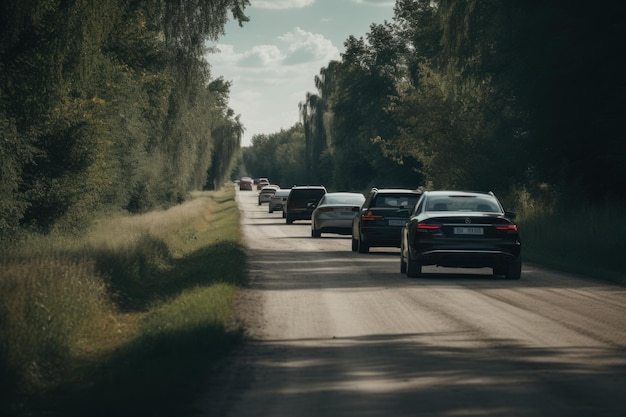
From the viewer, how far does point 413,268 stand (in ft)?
71.4

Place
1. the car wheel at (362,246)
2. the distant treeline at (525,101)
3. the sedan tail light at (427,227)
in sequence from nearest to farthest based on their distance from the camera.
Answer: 1. the sedan tail light at (427,227)
2. the car wheel at (362,246)
3. the distant treeline at (525,101)

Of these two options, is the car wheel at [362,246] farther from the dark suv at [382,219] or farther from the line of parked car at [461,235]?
the line of parked car at [461,235]

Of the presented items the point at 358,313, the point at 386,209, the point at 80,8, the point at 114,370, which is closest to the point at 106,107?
the point at 386,209

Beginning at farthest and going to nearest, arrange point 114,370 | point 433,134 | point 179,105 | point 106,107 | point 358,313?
1. point 433,134
2. point 179,105
3. point 106,107
4. point 358,313
5. point 114,370

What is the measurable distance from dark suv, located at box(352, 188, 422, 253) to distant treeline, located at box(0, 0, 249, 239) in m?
5.77

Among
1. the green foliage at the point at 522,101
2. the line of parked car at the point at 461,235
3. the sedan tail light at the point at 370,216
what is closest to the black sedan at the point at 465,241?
the line of parked car at the point at 461,235

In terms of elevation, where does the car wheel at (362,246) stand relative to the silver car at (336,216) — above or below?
below

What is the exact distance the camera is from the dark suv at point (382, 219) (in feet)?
96.8

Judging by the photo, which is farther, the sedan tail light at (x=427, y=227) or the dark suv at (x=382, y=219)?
the dark suv at (x=382, y=219)

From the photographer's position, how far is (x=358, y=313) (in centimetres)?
1517

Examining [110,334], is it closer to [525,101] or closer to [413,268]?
[413,268]

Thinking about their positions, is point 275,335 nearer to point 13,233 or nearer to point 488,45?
Answer: point 13,233

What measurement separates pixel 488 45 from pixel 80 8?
19626 mm

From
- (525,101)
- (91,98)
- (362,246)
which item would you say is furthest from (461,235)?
(91,98)
